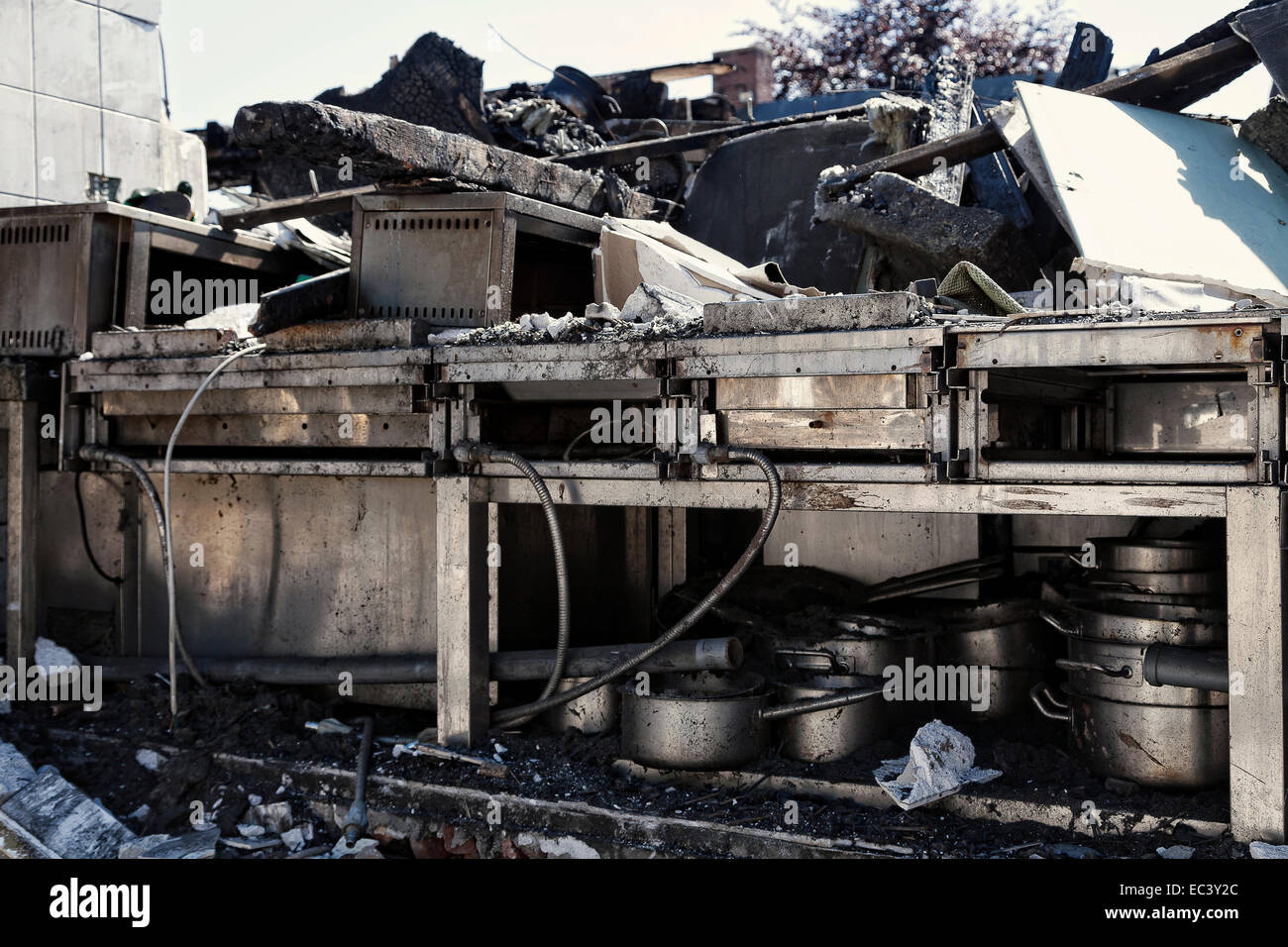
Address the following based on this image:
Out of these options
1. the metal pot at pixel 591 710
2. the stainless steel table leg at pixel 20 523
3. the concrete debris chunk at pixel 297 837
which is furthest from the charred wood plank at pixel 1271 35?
the stainless steel table leg at pixel 20 523

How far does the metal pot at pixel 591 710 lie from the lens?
15.0 ft

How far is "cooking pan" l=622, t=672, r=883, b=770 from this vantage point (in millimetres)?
4098

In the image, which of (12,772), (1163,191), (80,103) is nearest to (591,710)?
(12,772)

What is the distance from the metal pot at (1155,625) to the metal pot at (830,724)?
78 cm

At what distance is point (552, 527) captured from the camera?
164 inches

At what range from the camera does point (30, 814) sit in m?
4.34

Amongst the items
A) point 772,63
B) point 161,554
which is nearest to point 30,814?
point 161,554

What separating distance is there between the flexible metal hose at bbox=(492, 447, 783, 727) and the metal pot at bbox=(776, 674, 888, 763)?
50cm

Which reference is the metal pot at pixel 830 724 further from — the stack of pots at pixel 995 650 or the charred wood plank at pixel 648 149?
the charred wood plank at pixel 648 149

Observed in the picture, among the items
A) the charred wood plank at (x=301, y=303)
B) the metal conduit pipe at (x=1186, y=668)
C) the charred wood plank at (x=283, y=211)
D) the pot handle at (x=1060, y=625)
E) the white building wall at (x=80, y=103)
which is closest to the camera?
the metal conduit pipe at (x=1186, y=668)

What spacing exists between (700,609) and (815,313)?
3.55 ft
